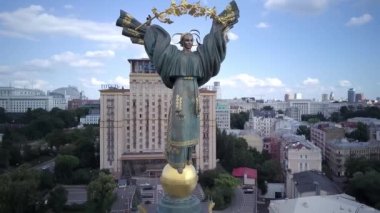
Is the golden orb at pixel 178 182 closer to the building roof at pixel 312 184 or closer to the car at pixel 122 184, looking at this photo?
the building roof at pixel 312 184

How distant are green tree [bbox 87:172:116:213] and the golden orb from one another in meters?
18.6

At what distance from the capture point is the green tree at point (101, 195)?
24719 millimetres

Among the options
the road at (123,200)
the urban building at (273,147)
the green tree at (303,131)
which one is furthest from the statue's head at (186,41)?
the green tree at (303,131)

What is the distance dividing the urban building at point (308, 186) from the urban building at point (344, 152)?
10900 mm

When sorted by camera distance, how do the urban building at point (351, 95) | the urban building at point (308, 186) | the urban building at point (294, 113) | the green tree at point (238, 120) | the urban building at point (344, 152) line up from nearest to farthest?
the urban building at point (308, 186) → the urban building at point (344, 152) → the green tree at point (238, 120) → the urban building at point (294, 113) → the urban building at point (351, 95)

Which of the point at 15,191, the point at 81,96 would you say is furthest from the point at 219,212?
the point at 81,96

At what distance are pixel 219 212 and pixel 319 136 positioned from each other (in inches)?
1205

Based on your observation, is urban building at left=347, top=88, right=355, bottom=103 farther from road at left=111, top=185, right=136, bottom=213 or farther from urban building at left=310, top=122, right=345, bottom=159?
road at left=111, top=185, right=136, bottom=213

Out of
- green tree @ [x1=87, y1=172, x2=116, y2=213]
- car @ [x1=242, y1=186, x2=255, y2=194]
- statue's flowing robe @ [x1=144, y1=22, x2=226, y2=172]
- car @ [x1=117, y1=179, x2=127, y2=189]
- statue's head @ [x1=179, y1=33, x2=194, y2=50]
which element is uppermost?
statue's head @ [x1=179, y1=33, x2=194, y2=50]

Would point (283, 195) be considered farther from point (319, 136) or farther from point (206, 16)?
point (206, 16)

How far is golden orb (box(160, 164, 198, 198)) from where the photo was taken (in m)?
7.21

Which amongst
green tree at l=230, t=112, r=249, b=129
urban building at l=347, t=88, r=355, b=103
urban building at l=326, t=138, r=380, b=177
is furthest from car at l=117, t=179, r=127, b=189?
urban building at l=347, t=88, r=355, b=103

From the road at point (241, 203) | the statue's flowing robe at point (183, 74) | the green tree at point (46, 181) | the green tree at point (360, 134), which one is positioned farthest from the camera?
the green tree at point (360, 134)

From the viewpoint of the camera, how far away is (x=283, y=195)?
108 feet
